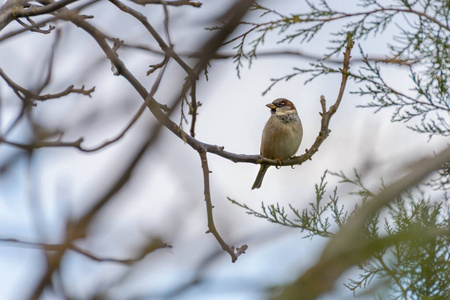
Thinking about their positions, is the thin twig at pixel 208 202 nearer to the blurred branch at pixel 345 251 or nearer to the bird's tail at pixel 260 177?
the blurred branch at pixel 345 251

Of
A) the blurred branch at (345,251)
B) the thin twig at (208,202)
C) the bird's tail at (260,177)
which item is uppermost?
the bird's tail at (260,177)

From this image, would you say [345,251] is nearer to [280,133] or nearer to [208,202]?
[208,202]

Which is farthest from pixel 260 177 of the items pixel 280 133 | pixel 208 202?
pixel 208 202

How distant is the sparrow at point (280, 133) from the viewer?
247 inches

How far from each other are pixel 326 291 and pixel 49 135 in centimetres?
96

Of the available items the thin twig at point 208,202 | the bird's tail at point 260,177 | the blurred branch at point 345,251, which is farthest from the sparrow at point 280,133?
the blurred branch at point 345,251

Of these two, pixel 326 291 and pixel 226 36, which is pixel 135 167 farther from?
pixel 326 291

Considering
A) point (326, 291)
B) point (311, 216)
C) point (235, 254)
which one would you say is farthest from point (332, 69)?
point (326, 291)

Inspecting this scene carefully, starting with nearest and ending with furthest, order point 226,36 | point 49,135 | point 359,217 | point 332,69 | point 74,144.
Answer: point 226,36, point 359,217, point 49,135, point 74,144, point 332,69

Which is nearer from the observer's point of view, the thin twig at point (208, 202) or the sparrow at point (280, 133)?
the thin twig at point (208, 202)

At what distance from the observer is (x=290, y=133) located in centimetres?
633

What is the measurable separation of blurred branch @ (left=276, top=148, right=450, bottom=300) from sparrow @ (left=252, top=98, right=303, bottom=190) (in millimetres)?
4769

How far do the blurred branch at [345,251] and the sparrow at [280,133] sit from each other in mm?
4769

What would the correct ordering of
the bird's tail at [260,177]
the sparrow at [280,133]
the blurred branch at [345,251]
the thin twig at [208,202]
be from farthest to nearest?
the bird's tail at [260,177] < the sparrow at [280,133] < the thin twig at [208,202] < the blurred branch at [345,251]
